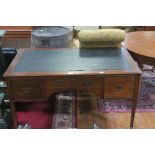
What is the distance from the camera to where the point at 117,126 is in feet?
5.93

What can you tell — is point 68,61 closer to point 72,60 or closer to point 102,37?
point 72,60

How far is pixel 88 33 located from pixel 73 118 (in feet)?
2.40

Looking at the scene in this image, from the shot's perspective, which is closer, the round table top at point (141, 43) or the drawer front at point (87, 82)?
the drawer front at point (87, 82)

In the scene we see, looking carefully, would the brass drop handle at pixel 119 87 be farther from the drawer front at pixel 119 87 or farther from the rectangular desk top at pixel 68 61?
the rectangular desk top at pixel 68 61

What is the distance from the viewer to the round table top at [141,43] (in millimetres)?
1863

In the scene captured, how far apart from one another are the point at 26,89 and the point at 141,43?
1189 millimetres

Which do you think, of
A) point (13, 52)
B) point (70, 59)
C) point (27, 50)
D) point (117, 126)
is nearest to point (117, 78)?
point (70, 59)

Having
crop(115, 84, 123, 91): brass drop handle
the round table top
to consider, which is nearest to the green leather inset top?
crop(115, 84, 123, 91): brass drop handle

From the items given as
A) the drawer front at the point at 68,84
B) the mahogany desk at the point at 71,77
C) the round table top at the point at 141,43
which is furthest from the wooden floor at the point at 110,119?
the round table top at the point at 141,43

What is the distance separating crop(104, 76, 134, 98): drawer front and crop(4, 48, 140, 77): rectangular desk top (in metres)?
0.07

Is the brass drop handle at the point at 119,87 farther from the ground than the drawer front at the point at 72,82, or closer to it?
closer to it

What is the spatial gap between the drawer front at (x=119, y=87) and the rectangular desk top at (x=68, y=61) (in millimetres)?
65

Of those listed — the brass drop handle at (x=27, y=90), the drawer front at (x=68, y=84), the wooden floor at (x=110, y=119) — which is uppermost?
the drawer front at (x=68, y=84)

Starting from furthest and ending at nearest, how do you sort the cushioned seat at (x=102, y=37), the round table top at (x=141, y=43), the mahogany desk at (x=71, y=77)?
the round table top at (x=141, y=43) → the cushioned seat at (x=102, y=37) → the mahogany desk at (x=71, y=77)
